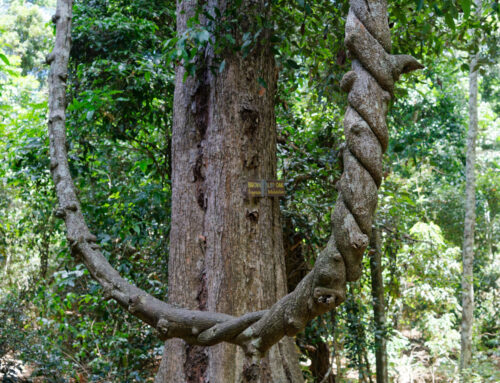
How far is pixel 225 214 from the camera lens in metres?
1.62

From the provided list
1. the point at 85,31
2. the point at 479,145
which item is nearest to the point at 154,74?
the point at 85,31

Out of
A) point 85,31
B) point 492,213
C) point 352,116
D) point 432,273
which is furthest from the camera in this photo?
point 492,213

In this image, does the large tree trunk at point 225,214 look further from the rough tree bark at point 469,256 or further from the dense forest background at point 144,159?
the rough tree bark at point 469,256

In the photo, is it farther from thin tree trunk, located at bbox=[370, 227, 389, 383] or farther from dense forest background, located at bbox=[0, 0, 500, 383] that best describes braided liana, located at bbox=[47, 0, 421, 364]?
thin tree trunk, located at bbox=[370, 227, 389, 383]

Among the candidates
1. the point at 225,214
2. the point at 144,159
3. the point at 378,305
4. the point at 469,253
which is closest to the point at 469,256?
the point at 469,253

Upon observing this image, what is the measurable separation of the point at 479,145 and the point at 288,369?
362 inches

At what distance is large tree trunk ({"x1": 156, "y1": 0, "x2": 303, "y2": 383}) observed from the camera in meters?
1.56

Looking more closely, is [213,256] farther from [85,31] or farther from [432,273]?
[432,273]

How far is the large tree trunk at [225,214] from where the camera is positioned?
156 cm

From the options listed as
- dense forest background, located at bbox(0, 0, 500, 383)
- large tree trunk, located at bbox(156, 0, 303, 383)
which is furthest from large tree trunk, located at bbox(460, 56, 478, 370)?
large tree trunk, located at bbox(156, 0, 303, 383)

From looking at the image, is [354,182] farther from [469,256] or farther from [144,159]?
[469,256]

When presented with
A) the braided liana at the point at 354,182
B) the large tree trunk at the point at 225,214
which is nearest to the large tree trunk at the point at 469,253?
the large tree trunk at the point at 225,214

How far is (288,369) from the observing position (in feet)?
5.23

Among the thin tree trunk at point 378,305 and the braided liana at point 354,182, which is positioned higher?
the braided liana at point 354,182
